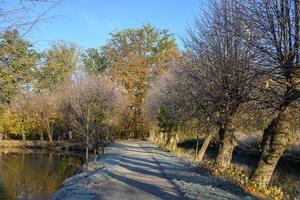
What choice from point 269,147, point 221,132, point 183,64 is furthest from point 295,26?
point 183,64

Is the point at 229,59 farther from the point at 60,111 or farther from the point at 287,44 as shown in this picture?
the point at 60,111

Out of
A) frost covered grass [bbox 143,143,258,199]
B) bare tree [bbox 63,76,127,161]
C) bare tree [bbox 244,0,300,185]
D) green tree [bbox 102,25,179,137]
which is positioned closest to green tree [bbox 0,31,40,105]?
bare tree [bbox 244,0,300,185]

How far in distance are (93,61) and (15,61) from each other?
80.8m

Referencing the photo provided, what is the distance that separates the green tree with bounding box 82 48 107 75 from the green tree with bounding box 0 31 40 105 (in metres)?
76.1

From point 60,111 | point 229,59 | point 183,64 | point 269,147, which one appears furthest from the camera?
point 60,111

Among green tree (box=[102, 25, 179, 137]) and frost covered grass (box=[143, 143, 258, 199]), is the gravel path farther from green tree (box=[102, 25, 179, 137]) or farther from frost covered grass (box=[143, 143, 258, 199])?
green tree (box=[102, 25, 179, 137])

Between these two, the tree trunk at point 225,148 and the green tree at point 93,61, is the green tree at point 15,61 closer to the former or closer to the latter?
the tree trunk at point 225,148

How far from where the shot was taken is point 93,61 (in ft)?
277

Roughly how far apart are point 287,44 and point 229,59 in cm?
508

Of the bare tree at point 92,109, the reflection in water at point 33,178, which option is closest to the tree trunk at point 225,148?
the bare tree at point 92,109

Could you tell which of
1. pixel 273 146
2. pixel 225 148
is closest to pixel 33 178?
pixel 225 148

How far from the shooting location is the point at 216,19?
2042 cm

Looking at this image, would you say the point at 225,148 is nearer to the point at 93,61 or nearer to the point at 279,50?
the point at 279,50

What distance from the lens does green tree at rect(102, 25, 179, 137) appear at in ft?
241
